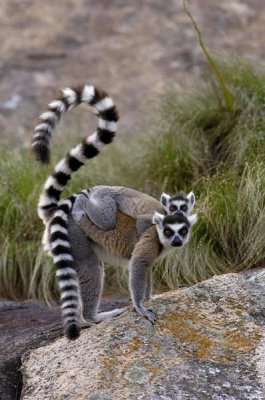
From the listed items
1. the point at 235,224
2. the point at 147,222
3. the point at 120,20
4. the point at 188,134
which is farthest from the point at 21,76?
the point at 147,222

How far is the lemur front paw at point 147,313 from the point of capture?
536 cm

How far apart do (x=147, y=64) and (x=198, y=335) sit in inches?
379

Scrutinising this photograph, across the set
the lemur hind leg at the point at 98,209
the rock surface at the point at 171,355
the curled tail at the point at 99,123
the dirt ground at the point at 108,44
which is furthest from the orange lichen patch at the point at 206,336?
the dirt ground at the point at 108,44

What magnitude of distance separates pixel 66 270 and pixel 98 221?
19.0 inches

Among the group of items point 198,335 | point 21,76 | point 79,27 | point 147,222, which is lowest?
point 198,335

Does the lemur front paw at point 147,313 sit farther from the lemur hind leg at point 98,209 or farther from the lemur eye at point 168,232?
the lemur hind leg at point 98,209

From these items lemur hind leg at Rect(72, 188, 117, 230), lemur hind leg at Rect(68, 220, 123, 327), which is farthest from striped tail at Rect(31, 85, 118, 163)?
lemur hind leg at Rect(68, 220, 123, 327)

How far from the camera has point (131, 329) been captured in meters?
5.29

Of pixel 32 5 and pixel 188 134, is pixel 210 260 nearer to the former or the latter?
pixel 188 134

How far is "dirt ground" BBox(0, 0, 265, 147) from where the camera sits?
539 inches

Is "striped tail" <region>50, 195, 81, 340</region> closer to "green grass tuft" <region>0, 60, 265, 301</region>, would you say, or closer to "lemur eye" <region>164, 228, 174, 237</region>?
"lemur eye" <region>164, 228, 174, 237</region>

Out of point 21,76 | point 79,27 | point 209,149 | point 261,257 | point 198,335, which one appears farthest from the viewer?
point 79,27

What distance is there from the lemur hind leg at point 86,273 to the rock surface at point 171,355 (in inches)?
15.2

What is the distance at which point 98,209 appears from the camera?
19.2ft
